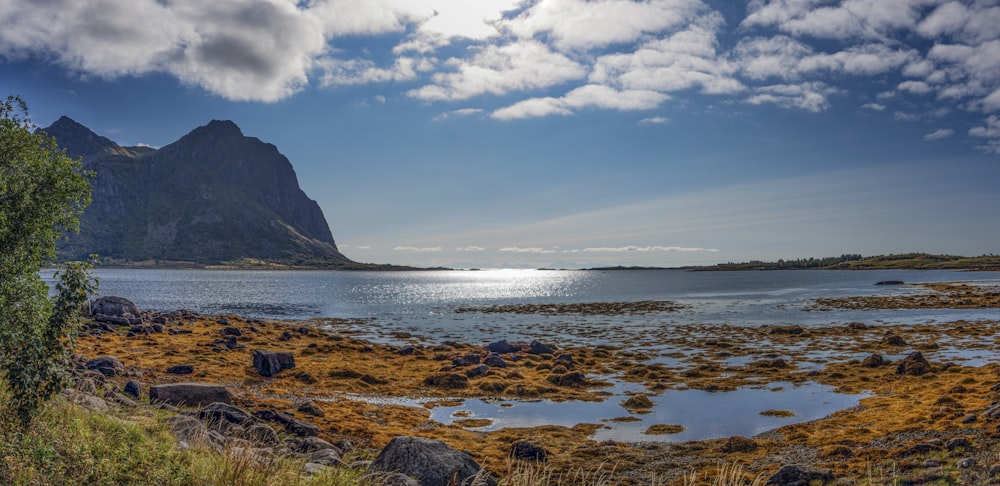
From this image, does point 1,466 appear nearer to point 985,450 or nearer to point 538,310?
point 985,450

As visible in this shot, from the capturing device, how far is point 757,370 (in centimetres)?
4038

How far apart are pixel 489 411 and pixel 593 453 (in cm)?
986

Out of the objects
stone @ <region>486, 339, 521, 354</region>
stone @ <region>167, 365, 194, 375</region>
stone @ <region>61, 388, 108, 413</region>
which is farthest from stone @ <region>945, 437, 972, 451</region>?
stone @ <region>167, 365, 194, 375</region>

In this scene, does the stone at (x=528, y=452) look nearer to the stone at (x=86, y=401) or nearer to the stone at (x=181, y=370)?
the stone at (x=86, y=401)

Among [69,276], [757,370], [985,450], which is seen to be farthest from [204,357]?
[985,450]

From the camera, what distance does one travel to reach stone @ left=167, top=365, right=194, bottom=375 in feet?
113

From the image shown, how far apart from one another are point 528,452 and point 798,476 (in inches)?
383

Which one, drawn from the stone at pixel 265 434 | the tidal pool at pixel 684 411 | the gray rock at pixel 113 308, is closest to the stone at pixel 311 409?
the tidal pool at pixel 684 411

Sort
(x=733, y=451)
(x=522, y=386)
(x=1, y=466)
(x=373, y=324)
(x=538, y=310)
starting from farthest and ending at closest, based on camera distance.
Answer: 1. (x=538, y=310)
2. (x=373, y=324)
3. (x=522, y=386)
4. (x=733, y=451)
5. (x=1, y=466)

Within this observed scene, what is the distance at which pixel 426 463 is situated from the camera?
50.0 ft

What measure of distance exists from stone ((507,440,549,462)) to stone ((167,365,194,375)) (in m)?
25.5

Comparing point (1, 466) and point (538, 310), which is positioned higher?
point (1, 466)

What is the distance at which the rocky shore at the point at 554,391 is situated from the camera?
57.8 ft

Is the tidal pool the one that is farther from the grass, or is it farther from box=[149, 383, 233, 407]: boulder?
the grass
